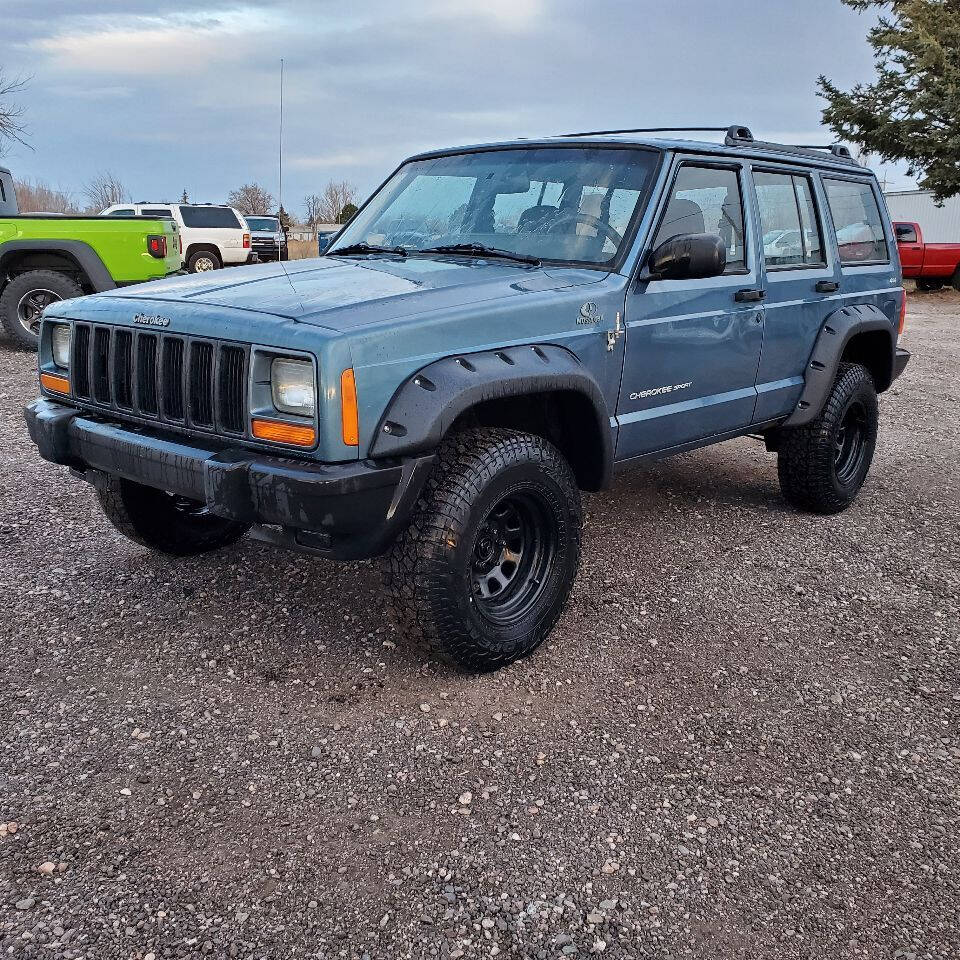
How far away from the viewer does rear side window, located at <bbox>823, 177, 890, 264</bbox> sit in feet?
16.9

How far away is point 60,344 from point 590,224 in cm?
219

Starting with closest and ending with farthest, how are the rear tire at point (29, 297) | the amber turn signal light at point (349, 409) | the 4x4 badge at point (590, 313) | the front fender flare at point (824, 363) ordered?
1. the amber turn signal light at point (349, 409)
2. the 4x4 badge at point (590, 313)
3. the front fender flare at point (824, 363)
4. the rear tire at point (29, 297)

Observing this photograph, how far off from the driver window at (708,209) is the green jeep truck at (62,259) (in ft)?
25.0

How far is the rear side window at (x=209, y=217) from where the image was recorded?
2019 cm

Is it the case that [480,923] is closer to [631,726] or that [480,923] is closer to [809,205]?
[631,726]

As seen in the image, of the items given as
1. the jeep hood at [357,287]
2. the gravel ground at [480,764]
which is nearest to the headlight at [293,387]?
the jeep hood at [357,287]

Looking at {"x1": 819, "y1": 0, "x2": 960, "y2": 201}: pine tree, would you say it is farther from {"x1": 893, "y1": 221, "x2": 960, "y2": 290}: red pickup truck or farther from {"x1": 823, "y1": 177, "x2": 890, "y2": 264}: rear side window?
{"x1": 823, "y1": 177, "x2": 890, "y2": 264}: rear side window

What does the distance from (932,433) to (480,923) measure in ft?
22.8

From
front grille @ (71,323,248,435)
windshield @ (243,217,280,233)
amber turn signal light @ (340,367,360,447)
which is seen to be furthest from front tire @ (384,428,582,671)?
windshield @ (243,217,280,233)

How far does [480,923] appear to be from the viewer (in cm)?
227

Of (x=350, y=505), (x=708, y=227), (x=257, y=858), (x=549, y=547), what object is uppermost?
(x=708, y=227)

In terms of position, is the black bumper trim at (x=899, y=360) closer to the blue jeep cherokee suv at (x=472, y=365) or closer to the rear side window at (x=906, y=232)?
the blue jeep cherokee suv at (x=472, y=365)

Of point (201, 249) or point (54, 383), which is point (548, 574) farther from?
point (201, 249)

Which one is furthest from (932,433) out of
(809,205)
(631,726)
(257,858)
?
(257,858)
